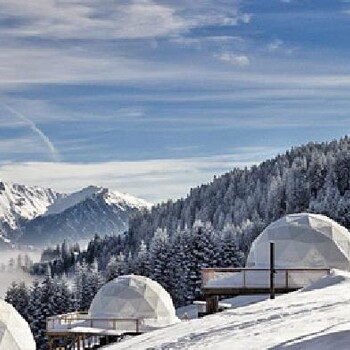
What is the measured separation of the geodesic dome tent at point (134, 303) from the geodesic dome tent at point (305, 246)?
245 inches

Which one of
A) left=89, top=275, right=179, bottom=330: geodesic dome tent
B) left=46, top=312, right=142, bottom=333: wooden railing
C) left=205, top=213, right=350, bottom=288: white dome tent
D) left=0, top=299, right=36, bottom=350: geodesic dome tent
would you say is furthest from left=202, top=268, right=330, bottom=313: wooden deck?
left=0, top=299, right=36, bottom=350: geodesic dome tent

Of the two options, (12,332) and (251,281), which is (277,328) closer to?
(251,281)

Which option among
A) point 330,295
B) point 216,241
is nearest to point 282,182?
point 216,241

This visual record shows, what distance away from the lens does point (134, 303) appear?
44625mm

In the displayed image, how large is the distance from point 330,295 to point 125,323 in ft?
67.9

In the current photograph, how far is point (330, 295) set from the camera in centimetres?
2291

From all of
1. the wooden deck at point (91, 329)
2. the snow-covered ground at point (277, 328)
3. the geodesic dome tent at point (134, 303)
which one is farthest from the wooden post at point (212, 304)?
the snow-covered ground at point (277, 328)

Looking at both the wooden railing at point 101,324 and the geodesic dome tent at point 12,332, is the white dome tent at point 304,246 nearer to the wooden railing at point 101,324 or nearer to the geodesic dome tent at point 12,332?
the wooden railing at point 101,324

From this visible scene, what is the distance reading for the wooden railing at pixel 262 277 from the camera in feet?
115

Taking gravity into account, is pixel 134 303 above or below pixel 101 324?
above

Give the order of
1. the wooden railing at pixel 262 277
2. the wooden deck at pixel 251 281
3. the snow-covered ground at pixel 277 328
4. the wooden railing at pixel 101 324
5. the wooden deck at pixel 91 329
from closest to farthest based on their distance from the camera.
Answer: the snow-covered ground at pixel 277 328, the wooden deck at pixel 251 281, the wooden railing at pixel 262 277, the wooden deck at pixel 91 329, the wooden railing at pixel 101 324

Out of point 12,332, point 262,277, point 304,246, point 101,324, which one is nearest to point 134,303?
point 101,324

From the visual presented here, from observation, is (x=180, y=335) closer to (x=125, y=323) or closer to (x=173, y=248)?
(x=125, y=323)

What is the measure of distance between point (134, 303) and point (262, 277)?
1091 centimetres
